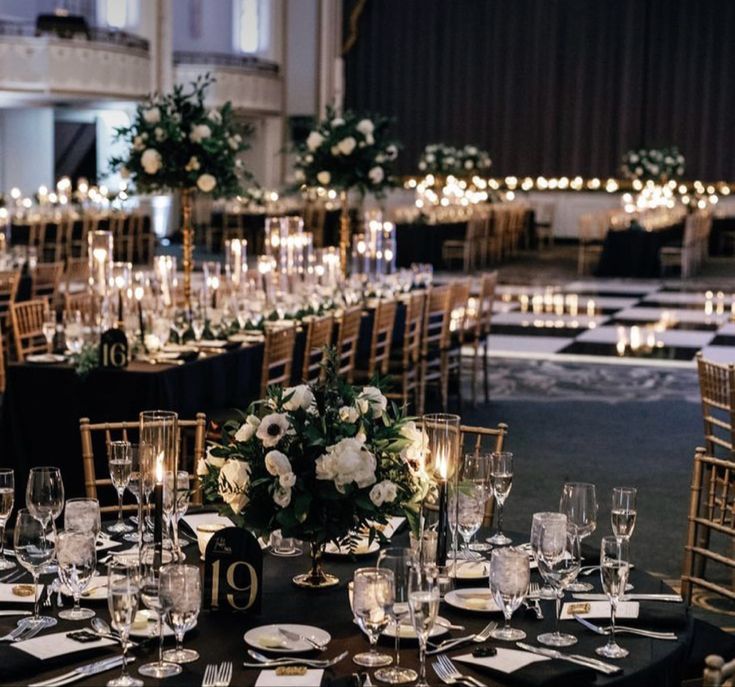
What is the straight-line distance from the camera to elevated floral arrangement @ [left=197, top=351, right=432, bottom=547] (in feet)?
9.65

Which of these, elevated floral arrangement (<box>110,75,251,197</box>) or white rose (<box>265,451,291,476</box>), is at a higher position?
elevated floral arrangement (<box>110,75,251,197</box>)

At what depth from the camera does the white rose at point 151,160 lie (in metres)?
8.51

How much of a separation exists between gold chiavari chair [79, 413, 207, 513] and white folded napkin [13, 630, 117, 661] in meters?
0.91

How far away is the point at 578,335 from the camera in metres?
13.0

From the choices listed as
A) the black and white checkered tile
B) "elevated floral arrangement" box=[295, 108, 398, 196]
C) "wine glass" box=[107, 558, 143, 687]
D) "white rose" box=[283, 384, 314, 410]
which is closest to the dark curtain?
the black and white checkered tile

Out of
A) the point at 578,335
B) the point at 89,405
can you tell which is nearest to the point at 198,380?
the point at 89,405

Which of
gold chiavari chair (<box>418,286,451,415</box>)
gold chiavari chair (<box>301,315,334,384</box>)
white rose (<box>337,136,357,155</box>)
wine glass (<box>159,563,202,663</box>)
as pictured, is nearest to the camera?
wine glass (<box>159,563,202,663</box>)

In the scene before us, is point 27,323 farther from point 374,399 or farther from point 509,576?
point 509,576

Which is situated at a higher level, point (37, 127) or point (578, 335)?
point (37, 127)

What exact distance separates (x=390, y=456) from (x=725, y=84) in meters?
23.7

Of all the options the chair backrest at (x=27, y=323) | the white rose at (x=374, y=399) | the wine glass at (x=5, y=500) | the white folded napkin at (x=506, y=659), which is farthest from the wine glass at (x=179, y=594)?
the chair backrest at (x=27, y=323)

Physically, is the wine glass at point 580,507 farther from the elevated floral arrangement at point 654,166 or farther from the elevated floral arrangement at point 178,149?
the elevated floral arrangement at point 654,166

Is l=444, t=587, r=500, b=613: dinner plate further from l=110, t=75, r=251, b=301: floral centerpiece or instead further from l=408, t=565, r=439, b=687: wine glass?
l=110, t=75, r=251, b=301: floral centerpiece

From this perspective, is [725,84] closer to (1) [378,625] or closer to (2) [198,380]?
(2) [198,380]
